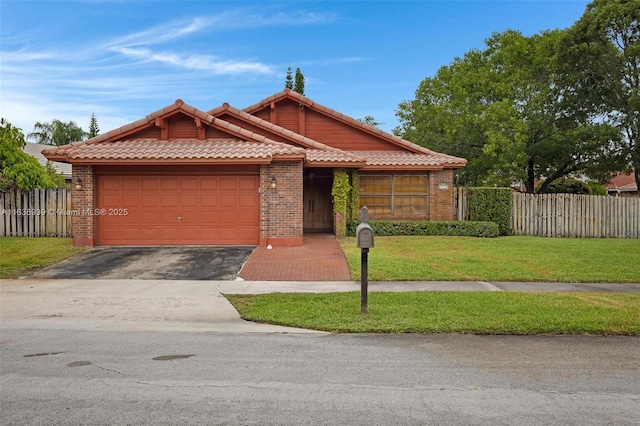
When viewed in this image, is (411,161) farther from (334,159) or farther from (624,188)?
(624,188)

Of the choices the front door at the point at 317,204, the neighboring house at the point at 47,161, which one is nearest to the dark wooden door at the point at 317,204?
the front door at the point at 317,204

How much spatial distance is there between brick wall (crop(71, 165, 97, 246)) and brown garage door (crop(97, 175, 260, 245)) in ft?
1.15

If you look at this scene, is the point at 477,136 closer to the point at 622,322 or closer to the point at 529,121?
the point at 529,121

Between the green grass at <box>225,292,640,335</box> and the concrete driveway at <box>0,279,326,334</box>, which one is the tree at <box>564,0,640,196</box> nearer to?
the green grass at <box>225,292,640,335</box>

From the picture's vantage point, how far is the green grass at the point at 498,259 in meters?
10.2

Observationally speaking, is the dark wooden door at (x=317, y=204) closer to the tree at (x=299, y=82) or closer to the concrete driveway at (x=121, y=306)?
the concrete driveway at (x=121, y=306)

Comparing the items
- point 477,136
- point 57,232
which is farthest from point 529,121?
point 57,232

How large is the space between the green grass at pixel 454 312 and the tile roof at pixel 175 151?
632 centimetres

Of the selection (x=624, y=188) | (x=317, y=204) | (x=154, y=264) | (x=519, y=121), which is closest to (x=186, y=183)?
(x=154, y=264)

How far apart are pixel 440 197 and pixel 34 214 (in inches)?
592

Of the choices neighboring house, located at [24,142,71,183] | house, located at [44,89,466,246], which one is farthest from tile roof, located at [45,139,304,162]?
neighboring house, located at [24,142,71,183]

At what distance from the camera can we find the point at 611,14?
74.3 ft

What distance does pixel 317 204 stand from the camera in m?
20.0

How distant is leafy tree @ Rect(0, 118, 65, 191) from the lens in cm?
1588
